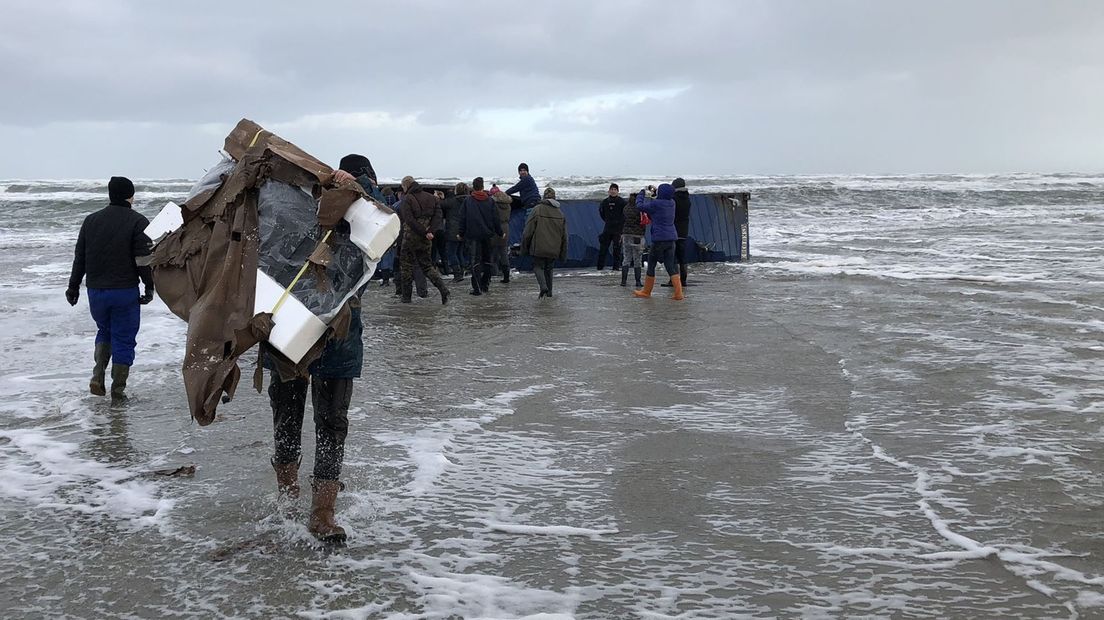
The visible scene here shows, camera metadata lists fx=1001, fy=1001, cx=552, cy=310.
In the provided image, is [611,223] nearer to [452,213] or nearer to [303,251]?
[452,213]

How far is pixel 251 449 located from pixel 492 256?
10.5 m

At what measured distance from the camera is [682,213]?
16.0 m

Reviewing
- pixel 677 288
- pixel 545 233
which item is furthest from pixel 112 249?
pixel 677 288

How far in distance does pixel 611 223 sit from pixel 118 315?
39.5 feet

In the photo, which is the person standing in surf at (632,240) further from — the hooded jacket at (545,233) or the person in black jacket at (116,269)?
the person in black jacket at (116,269)

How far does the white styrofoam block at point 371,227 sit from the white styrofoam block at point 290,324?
1.26 ft

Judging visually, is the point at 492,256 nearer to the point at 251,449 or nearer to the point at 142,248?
the point at 142,248

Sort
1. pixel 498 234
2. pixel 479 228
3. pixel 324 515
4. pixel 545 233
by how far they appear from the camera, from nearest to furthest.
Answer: pixel 324 515 → pixel 545 233 → pixel 479 228 → pixel 498 234

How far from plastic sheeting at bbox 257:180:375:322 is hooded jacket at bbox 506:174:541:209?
13717mm

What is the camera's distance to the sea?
4.27 metres

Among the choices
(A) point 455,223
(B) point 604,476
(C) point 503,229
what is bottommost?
(B) point 604,476

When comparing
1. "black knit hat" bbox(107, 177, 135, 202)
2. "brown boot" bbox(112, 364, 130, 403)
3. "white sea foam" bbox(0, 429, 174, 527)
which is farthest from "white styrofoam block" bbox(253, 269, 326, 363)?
"brown boot" bbox(112, 364, 130, 403)

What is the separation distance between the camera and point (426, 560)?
462cm

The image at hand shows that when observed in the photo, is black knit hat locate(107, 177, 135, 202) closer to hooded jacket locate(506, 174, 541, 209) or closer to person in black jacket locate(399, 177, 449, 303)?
person in black jacket locate(399, 177, 449, 303)
